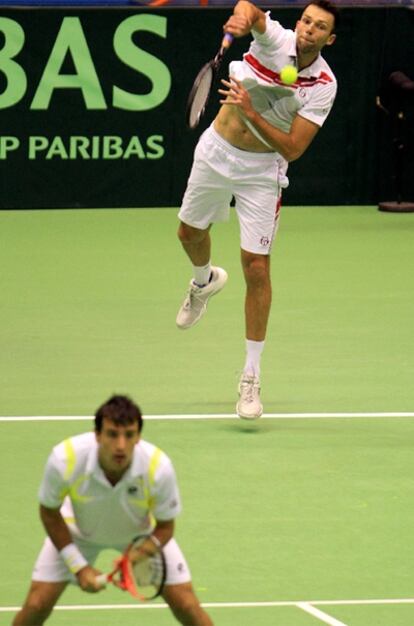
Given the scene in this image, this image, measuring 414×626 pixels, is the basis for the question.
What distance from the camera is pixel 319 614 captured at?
7559 millimetres

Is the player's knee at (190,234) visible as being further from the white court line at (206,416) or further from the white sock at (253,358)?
the white court line at (206,416)

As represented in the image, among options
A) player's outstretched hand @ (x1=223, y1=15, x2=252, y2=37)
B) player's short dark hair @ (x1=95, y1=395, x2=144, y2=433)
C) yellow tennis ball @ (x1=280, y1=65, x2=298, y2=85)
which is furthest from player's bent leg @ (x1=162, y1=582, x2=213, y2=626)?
yellow tennis ball @ (x1=280, y1=65, x2=298, y2=85)

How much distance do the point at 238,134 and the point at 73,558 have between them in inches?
176

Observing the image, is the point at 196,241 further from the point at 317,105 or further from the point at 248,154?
the point at 317,105

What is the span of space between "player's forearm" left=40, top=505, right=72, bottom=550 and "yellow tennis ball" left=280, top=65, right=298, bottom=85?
13.6 ft

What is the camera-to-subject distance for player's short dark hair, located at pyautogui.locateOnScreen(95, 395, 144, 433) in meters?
6.31

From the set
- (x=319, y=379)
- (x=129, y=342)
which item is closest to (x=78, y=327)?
(x=129, y=342)

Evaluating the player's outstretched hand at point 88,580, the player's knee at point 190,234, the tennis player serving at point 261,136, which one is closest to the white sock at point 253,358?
the tennis player serving at point 261,136

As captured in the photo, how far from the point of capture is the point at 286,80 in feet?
32.8

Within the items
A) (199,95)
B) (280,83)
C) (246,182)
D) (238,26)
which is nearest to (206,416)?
(246,182)

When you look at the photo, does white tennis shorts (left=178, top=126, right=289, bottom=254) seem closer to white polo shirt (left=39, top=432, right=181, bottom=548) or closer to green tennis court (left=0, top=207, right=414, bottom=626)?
green tennis court (left=0, top=207, right=414, bottom=626)

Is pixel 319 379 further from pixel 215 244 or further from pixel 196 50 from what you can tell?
pixel 196 50

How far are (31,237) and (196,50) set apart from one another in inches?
106

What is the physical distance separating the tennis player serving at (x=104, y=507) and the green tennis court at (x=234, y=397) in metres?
0.92
